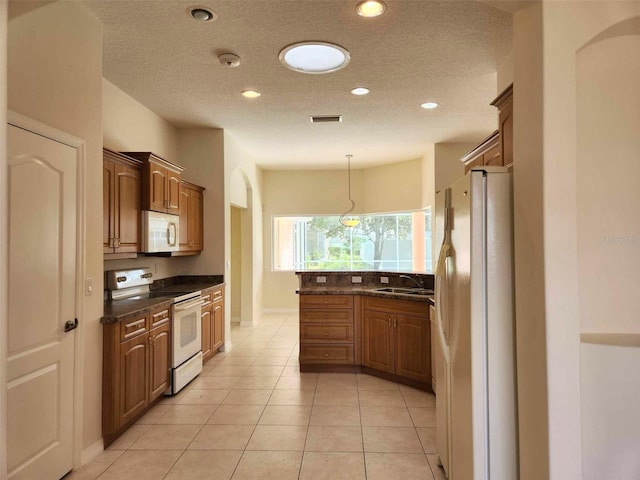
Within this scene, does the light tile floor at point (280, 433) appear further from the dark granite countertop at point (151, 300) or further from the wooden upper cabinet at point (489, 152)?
the wooden upper cabinet at point (489, 152)

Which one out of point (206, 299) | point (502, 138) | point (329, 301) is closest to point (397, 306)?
point (329, 301)

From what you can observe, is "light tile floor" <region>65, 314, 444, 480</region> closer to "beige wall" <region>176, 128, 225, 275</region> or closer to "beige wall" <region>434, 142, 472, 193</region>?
"beige wall" <region>176, 128, 225, 275</region>

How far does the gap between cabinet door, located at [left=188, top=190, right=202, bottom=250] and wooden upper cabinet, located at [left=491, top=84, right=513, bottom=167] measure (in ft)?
11.8

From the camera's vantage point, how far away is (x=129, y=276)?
382cm

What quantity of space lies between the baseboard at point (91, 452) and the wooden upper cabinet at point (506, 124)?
132 inches

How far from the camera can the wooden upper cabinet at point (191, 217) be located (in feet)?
15.1

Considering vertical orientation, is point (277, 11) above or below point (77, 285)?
above

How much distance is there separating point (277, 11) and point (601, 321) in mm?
2585

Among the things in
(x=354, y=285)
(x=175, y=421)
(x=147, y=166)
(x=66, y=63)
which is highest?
(x=66, y=63)

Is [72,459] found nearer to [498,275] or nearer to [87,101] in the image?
[87,101]

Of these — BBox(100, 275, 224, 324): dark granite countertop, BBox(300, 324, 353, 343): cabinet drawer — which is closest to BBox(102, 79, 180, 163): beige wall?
BBox(100, 275, 224, 324): dark granite countertop

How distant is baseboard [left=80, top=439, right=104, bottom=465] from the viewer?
255 centimetres

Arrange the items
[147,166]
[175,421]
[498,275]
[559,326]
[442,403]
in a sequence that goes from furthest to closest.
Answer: [147,166] < [175,421] < [442,403] < [498,275] < [559,326]

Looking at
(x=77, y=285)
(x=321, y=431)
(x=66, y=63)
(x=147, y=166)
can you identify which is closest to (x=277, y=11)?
(x=66, y=63)
